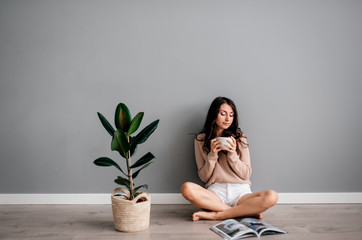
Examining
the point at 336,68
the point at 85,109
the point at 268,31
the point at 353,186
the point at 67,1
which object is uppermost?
the point at 67,1

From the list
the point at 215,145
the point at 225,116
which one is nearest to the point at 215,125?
the point at 225,116

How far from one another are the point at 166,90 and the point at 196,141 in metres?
0.46

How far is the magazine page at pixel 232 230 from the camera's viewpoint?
5.08ft

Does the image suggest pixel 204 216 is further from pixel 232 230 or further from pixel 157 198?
pixel 157 198

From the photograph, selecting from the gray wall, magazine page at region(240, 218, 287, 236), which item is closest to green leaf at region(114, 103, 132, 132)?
the gray wall

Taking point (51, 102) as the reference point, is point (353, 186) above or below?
below

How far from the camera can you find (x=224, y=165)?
6.62 feet

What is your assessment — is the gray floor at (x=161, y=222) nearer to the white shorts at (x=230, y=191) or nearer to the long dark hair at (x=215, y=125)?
the white shorts at (x=230, y=191)

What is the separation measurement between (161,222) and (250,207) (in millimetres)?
563

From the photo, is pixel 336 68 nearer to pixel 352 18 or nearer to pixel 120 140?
pixel 352 18

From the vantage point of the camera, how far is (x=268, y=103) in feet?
7.25

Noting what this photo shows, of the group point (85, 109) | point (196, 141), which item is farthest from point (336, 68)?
point (85, 109)

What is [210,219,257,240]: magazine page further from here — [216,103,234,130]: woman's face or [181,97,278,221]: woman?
[216,103,234,130]: woman's face

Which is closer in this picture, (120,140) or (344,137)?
(120,140)
